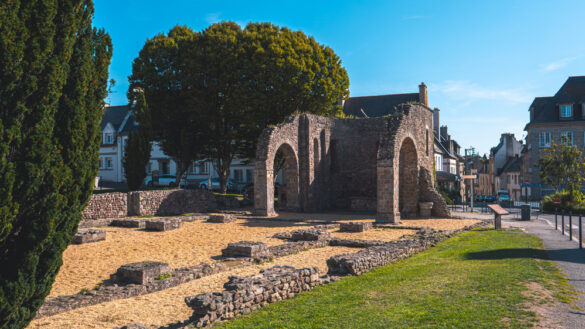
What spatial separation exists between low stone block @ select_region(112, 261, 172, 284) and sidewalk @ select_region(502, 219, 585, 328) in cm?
676

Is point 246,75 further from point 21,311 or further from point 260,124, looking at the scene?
point 21,311

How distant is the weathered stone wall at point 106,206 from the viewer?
1945cm

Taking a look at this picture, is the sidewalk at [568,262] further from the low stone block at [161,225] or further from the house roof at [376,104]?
the house roof at [376,104]

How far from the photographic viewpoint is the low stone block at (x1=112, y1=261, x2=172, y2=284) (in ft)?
26.8

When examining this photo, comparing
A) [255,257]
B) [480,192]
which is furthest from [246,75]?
[480,192]

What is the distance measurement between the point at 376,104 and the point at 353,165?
2221 centimetres

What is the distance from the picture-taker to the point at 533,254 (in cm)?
973

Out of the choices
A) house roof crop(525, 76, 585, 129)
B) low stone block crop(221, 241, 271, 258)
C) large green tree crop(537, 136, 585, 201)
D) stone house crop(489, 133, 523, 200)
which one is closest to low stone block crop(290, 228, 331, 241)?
low stone block crop(221, 241, 271, 258)

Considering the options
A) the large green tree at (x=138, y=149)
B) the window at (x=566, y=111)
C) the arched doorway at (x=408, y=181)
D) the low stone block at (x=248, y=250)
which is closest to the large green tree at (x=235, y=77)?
the large green tree at (x=138, y=149)

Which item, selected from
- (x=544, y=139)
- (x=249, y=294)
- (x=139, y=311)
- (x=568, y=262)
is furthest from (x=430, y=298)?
(x=544, y=139)

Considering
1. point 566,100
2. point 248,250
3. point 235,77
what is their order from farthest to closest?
point 566,100 < point 235,77 < point 248,250

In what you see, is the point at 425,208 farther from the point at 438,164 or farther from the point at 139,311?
the point at 438,164

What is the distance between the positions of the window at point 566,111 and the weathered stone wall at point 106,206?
1486 inches

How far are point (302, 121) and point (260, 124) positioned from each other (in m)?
4.02
